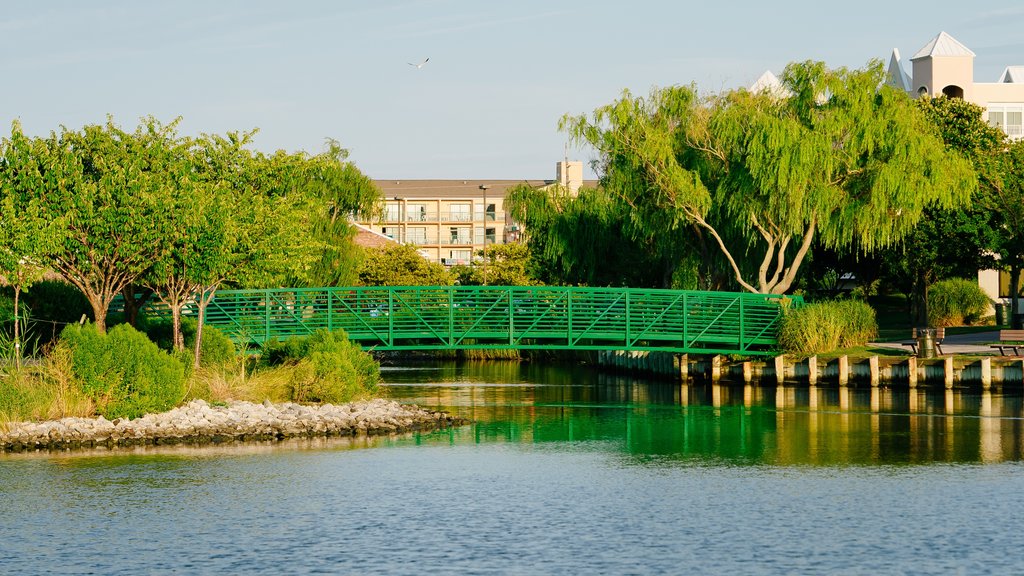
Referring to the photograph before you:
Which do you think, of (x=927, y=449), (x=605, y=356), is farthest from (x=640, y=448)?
(x=605, y=356)

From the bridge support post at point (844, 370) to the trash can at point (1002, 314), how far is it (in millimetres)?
17085

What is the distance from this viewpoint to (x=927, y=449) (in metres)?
27.0

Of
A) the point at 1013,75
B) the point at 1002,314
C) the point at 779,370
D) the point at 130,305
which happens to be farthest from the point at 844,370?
the point at 1013,75

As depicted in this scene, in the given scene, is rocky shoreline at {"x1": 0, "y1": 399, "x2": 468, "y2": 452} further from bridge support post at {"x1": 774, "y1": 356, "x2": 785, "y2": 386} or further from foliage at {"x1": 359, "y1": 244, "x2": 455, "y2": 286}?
foliage at {"x1": 359, "y1": 244, "x2": 455, "y2": 286}

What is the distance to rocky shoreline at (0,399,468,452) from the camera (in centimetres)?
2656

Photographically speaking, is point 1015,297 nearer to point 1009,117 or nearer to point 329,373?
point 1009,117

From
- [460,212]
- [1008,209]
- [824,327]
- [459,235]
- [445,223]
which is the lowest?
[824,327]

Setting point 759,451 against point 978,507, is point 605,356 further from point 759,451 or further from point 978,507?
point 978,507

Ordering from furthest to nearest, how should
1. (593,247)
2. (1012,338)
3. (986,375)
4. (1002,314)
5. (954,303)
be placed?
(954,303)
(1002,314)
(593,247)
(1012,338)
(986,375)

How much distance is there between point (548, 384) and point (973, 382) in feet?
45.3

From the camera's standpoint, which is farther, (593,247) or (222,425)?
(593,247)

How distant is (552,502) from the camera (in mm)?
21203

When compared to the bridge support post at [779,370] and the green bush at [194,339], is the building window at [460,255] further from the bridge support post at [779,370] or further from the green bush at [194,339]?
the green bush at [194,339]

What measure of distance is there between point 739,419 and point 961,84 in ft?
154
